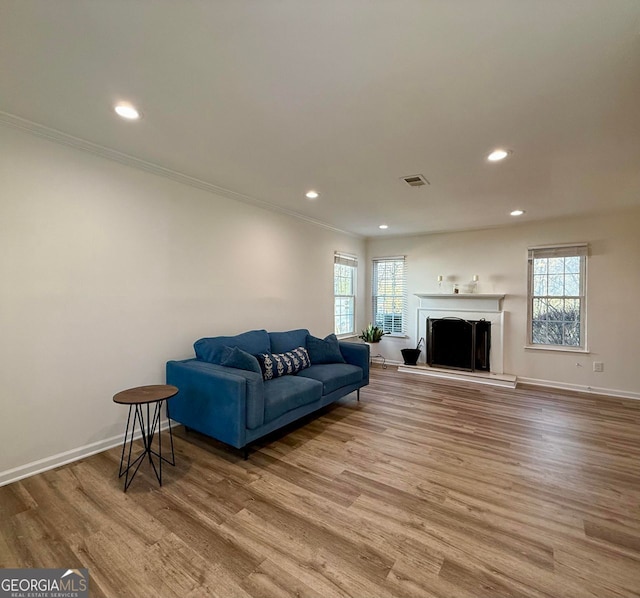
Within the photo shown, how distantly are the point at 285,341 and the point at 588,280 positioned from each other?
15.2 feet

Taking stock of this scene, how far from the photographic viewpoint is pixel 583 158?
2.82 metres

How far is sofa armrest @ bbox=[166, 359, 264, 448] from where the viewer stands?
8.53ft

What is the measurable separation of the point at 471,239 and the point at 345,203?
2.81 metres

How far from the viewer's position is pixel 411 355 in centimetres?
596

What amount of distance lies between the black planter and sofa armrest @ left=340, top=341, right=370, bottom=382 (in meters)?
1.94

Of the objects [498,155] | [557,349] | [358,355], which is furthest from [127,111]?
[557,349]

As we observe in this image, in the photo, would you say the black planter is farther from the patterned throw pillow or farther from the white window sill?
the patterned throw pillow

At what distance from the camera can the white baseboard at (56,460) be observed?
7.61 feet

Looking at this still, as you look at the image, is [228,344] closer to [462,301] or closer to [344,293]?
[344,293]

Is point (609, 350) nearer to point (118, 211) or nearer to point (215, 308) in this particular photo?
point (215, 308)

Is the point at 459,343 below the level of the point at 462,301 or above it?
below

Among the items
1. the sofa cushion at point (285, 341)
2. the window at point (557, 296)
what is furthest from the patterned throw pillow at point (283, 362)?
the window at point (557, 296)

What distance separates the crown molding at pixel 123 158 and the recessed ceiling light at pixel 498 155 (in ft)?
8.75

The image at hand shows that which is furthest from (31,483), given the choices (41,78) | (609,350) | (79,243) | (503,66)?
(609,350)
